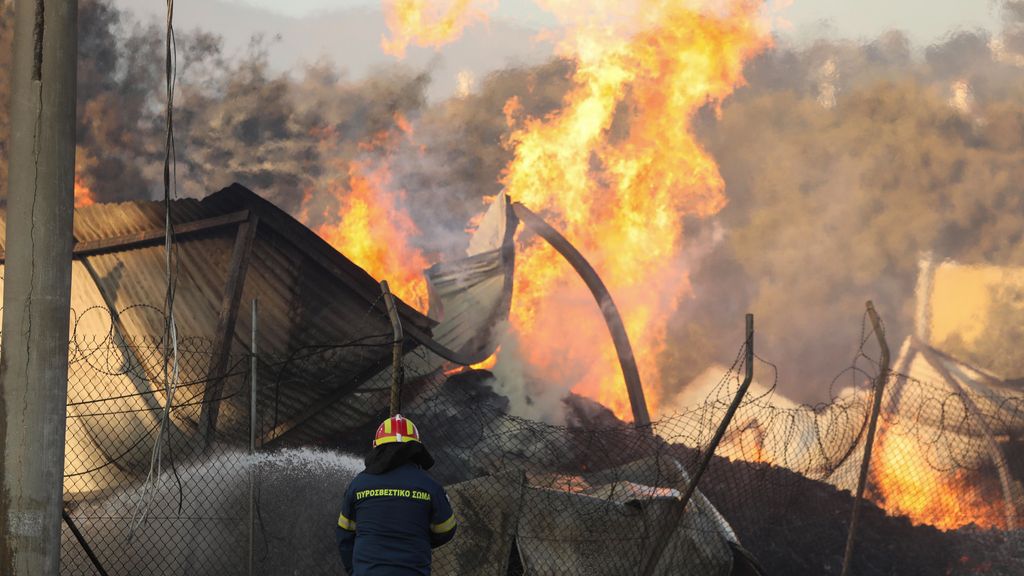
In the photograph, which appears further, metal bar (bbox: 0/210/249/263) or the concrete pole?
metal bar (bbox: 0/210/249/263)

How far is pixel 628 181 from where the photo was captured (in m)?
20.7

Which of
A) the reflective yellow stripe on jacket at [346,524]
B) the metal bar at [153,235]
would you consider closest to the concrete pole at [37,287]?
the reflective yellow stripe on jacket at [346,524]

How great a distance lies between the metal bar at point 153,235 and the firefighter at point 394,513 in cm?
692

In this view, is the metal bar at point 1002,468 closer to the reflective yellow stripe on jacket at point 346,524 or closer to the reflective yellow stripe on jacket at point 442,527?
the reflective yellow stripe on jacket at point 442,527

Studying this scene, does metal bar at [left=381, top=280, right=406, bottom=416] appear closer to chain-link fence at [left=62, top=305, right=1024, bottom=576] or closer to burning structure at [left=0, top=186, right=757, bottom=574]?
chain-link fence at [left=62, top=305, right=1024, bottom=576]

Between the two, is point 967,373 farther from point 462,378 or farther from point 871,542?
point 462,378

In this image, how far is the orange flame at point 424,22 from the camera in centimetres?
2272

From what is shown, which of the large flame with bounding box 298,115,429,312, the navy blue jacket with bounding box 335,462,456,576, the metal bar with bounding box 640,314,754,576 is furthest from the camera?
the large flame with bounding box 298,115,429,312

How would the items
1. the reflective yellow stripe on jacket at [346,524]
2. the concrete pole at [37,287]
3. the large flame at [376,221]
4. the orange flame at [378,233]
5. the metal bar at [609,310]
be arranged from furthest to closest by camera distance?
the large flame at [376,221], the orange flame at [378,233], the metal bar at [609,310], the concrete pole at [37,287], the reflective yellow stripe on jacket at [346,524]

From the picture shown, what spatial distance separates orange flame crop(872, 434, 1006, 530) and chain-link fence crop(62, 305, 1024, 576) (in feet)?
0.10

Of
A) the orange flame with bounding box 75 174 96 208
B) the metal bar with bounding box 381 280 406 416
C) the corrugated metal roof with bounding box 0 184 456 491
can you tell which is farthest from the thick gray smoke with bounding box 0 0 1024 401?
the metal bar with bounding box 381 280 406 416

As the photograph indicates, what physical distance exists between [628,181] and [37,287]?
15526 mm

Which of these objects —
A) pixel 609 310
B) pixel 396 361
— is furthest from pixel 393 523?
pixel 609 310

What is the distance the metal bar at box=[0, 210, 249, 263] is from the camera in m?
12.0
